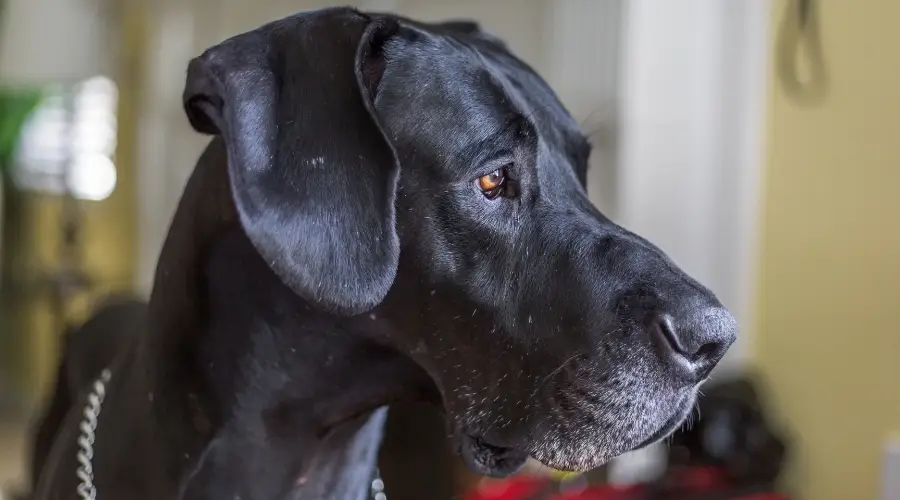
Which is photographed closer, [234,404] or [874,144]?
[234,404]

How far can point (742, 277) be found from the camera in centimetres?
179

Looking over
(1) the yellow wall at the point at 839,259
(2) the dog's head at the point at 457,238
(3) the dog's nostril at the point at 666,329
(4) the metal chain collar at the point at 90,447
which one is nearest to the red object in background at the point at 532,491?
(1) the yellow wall at the point at 839,259

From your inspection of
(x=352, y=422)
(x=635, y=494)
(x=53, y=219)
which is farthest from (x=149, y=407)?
(x=53, y=219)

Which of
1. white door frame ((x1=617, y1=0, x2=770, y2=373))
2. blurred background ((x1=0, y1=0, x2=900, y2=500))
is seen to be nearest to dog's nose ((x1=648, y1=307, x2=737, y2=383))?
blurred background ((x1=0, y1=0, x2=900, y2=500))

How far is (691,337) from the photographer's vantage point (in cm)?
68

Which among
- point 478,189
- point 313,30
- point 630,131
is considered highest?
point 313,30

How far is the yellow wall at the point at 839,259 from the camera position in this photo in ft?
4.94

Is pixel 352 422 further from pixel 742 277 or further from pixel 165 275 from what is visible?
pixel 742 277

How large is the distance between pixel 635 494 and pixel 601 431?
37.8 inches

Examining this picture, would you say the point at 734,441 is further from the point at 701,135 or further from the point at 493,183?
the point at 493,183

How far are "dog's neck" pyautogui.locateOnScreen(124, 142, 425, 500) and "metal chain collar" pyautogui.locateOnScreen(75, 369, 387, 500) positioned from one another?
0.11 metres

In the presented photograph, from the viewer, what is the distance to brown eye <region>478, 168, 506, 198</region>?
2.45 ft

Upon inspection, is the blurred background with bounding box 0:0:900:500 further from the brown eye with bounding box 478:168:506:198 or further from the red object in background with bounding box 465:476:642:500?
the brown eye with bounding box 478:168:506:198

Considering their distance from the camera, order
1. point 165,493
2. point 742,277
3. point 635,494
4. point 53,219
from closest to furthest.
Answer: point 165,493 < point 635,494 < point 742,277 < point 53,219
